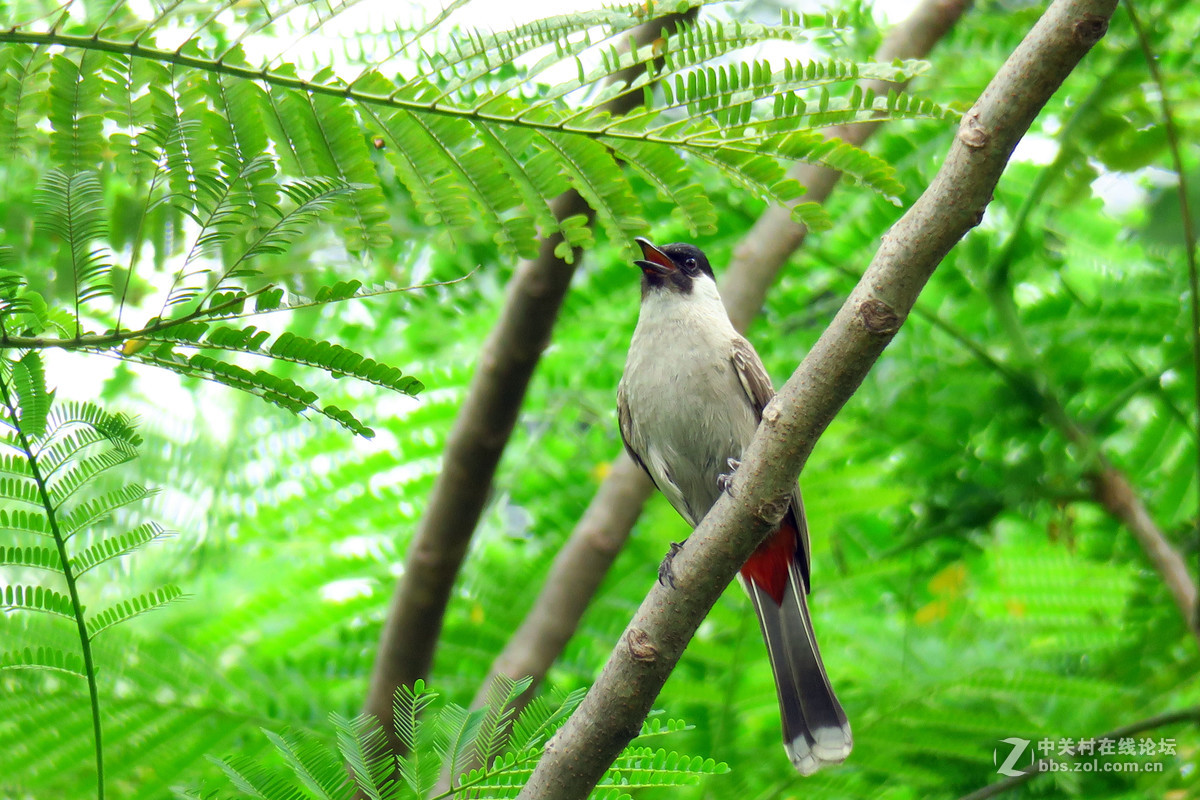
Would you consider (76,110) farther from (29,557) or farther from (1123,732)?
(1123,732)

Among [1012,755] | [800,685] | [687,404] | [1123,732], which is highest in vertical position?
[687,404]

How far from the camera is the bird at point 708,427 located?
12.2 ft

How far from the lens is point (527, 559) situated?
4734mm

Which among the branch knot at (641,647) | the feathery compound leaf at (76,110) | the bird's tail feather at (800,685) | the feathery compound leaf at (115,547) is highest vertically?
the feathery compound leaf at (76,110)

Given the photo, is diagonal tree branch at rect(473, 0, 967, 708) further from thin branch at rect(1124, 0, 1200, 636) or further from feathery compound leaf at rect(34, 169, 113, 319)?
feathery compound leaf at rect(34, 169, 113, 319)

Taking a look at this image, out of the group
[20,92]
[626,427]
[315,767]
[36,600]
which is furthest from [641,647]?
[626,427]

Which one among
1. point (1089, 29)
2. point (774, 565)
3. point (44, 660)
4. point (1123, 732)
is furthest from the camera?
point (774, 565)

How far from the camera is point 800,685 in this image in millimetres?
3559

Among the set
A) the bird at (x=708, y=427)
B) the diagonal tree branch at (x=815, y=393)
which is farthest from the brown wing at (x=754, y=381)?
the diagonal tree branch at (x=815, y=393)

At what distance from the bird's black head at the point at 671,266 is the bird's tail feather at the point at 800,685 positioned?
1326 mm

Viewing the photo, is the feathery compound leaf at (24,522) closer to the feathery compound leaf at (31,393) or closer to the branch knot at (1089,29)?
the feathery compound leaf at (31,393)

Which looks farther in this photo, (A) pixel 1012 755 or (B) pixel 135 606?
(A) pixel 1012 755

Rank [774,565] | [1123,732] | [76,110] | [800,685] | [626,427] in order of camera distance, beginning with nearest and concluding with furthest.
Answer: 1. [76,110]
2. [1123,732]
3. [800,685]
4. [774,565]
5. [626,427]

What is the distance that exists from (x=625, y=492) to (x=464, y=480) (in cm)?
80
